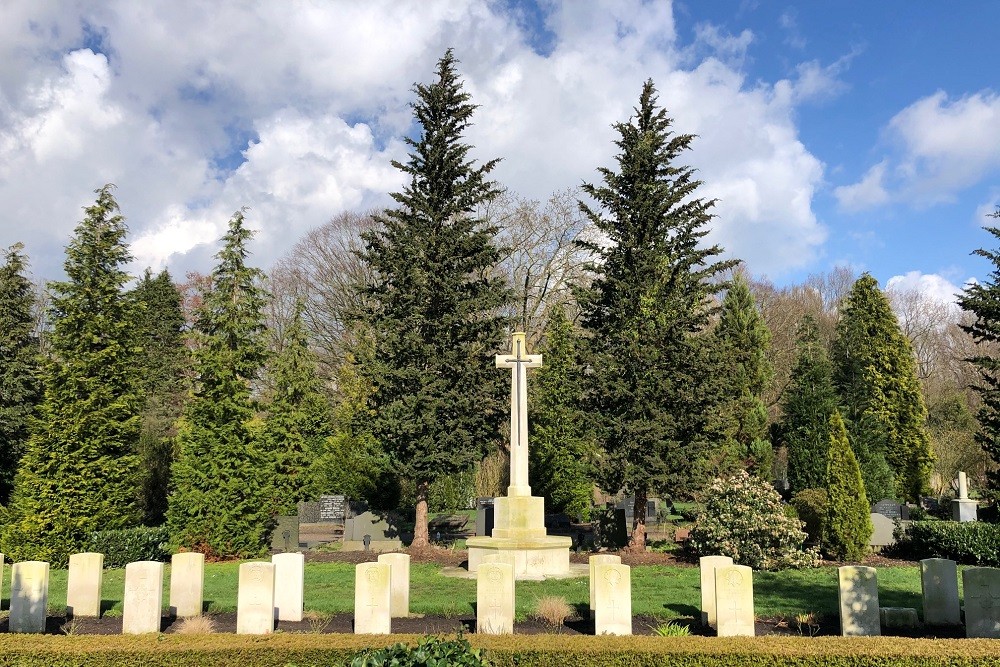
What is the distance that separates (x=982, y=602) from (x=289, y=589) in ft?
30.1

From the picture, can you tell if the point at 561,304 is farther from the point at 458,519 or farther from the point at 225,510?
the point at 225,510

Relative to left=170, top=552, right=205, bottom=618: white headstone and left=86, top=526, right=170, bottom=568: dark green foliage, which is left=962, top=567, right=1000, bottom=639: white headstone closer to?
left=170, top=552, right=205, bottom=618: white headstone

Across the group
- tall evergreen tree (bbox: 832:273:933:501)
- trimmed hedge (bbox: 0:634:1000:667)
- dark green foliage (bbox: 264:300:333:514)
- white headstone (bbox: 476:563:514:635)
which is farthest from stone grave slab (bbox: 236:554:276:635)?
tall evergreen tree (bbox: 832:273:933:501)

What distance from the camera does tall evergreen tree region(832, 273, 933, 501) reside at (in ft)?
99.8

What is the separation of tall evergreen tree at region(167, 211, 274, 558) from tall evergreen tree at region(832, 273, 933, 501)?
22.4m

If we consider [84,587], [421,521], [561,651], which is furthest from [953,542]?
[84,587]

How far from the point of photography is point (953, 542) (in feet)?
55.1

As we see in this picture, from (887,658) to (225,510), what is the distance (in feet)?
47.2

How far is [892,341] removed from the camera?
33000 mm

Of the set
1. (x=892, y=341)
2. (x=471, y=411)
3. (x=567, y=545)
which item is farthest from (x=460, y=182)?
(x=892, y=341)

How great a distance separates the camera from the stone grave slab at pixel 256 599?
916 cm

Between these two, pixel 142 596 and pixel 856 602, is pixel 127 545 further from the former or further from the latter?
pixel 856 602

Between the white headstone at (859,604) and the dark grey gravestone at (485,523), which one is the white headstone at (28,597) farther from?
the dark grey gravestone at (485,523)

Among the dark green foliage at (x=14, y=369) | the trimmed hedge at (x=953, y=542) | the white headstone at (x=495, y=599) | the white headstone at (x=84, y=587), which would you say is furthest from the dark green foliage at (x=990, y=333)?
the dark green foliage at (x=14, y=369)
